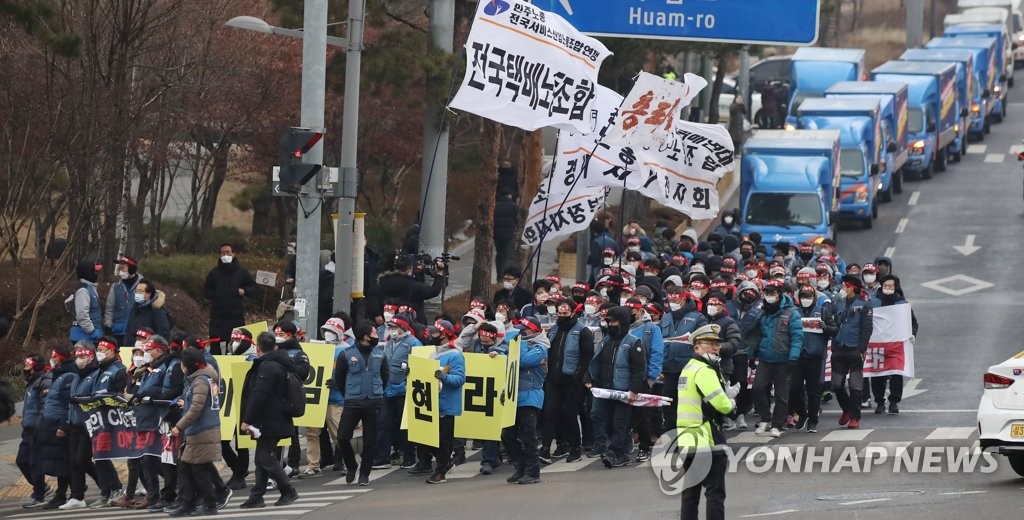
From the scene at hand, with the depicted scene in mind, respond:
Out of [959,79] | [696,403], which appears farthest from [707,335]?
[959,79]

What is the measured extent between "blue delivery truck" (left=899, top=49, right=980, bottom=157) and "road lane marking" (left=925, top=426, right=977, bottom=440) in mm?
31709

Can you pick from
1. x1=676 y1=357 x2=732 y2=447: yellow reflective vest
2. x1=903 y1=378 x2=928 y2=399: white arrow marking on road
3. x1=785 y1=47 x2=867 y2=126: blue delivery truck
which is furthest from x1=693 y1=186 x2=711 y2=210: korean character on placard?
x1=785 y1=47 x2=867 y2=126: blue delivery truck

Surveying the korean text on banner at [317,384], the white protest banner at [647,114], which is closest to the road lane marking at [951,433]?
the white protest banner at [647,114]

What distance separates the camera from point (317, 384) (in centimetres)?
1802

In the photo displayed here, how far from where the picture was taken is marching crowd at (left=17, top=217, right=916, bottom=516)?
1658cm

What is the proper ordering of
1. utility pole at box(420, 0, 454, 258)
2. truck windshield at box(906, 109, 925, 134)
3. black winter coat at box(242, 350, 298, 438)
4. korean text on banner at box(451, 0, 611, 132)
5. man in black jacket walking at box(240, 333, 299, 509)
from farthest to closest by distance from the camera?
truck windshield at box(906, 109, 925, 134), utility pole at box(420, 0, 454, 258), korean text on banner at box(451, 0, 611, 132), black winter coat at box(242, 350, 298, 438), man in black jacket walking at box(240, 333, 299, 509)

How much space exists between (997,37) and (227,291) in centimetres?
4509

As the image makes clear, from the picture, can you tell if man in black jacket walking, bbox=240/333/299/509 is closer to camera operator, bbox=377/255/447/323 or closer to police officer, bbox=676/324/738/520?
camera operator, bbox=377/255/447/323

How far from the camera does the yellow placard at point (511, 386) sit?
17578 mm

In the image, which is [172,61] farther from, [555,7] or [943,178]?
[943,178]

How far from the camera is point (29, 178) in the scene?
79.0 feet

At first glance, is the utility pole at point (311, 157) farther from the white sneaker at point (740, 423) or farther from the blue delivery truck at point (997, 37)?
the blue delivery truck at point (997, 37)

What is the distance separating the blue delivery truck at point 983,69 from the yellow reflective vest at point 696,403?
43.7 meters

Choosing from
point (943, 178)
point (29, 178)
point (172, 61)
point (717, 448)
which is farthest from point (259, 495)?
point (943, 178)
